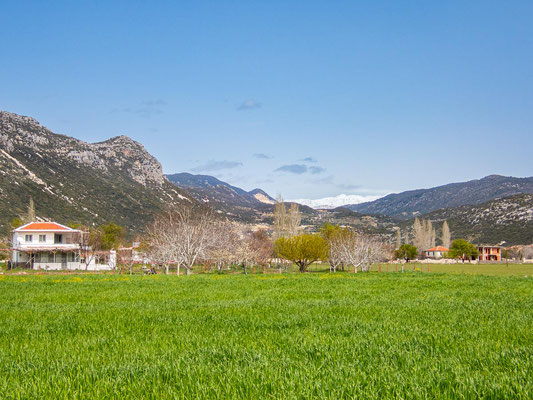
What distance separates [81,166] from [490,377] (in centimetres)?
15886

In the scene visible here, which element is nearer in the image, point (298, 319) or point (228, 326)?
point (228, 326)

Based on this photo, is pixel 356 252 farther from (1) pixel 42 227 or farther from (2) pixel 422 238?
(2) pixel 422 238

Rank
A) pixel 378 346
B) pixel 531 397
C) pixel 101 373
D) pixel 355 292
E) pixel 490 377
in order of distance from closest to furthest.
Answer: pixel 531 397 → pixel 490 377 → pixel 101 373 → pixel 378 346 → pixel 355 292

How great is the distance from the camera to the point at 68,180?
130000 millimetres

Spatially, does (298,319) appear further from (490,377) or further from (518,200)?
(518,200)

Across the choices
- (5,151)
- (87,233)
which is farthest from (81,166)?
(87,233)

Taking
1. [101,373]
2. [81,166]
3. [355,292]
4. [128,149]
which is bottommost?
[355,292]

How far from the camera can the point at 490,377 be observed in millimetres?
4426

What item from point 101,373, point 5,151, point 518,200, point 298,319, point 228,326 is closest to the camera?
point 101,373

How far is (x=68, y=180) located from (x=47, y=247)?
6750 centimetres

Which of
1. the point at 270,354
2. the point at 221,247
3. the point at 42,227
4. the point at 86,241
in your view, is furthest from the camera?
the point at 86,241

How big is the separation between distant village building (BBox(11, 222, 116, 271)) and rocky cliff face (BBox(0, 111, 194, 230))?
30085 millimetres

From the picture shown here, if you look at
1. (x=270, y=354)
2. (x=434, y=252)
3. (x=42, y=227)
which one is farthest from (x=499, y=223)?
(x=270, y=354)

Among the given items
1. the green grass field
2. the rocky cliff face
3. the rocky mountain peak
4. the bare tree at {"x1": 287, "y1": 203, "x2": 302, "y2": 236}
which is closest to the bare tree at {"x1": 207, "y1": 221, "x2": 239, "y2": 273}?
the bare tree at {"x1": 287, "y1": 203, "x2": 302, "y2": 236}
